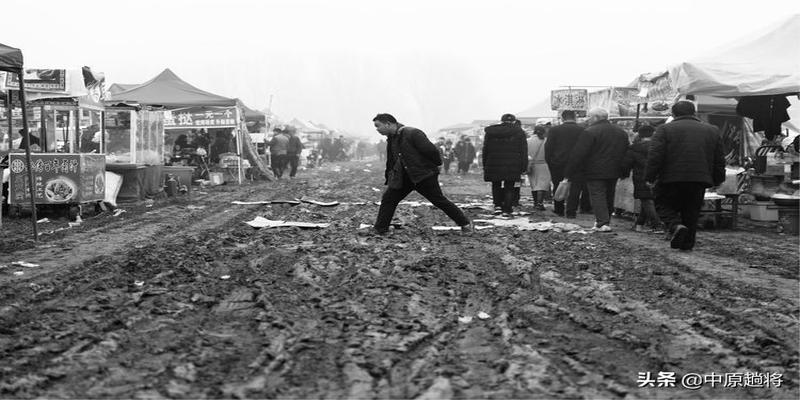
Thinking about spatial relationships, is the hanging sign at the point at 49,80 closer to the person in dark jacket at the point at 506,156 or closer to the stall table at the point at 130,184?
the stall table at the point at 130,184

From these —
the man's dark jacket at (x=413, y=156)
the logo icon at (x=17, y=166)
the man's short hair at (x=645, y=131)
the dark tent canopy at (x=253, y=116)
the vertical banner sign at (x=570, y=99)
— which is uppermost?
the vertical banner sign at (x=570, y=99)

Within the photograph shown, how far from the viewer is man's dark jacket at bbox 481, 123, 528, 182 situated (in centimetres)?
1200

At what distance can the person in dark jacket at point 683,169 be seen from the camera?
812 cm

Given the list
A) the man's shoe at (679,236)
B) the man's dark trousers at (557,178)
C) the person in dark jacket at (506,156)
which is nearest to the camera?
the man's shoe at (679,236)

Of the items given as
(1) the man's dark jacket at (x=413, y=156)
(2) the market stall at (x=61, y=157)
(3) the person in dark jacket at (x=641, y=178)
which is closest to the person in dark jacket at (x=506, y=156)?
(3) the person in dark jacket at (x=641, y=178)

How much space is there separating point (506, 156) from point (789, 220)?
406cm

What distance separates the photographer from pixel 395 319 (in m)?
4.90

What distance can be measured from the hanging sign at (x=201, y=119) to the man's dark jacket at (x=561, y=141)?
39.5 ft

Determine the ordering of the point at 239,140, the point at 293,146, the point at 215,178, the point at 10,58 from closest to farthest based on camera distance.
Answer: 1. the point at 10,58
2. the point at 215,178
3. the point at 239,140
4. the point at 293,146

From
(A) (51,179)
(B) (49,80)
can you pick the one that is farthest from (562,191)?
(B) (49,80)

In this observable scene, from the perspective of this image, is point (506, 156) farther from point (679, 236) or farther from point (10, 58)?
point (10, 58)

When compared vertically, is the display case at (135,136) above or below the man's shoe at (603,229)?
above

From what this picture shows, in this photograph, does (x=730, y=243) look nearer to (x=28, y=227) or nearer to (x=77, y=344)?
(x=77, y=344)

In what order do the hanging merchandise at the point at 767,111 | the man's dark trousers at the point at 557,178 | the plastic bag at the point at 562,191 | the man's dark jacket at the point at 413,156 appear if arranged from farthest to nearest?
1. the man's dark trousers at the point at 557,178
2. the hanging merchandise at the point at 767,111
3. the plastic bag at the point at 562,191
4. the man's dark jacket at the point at 413,156
